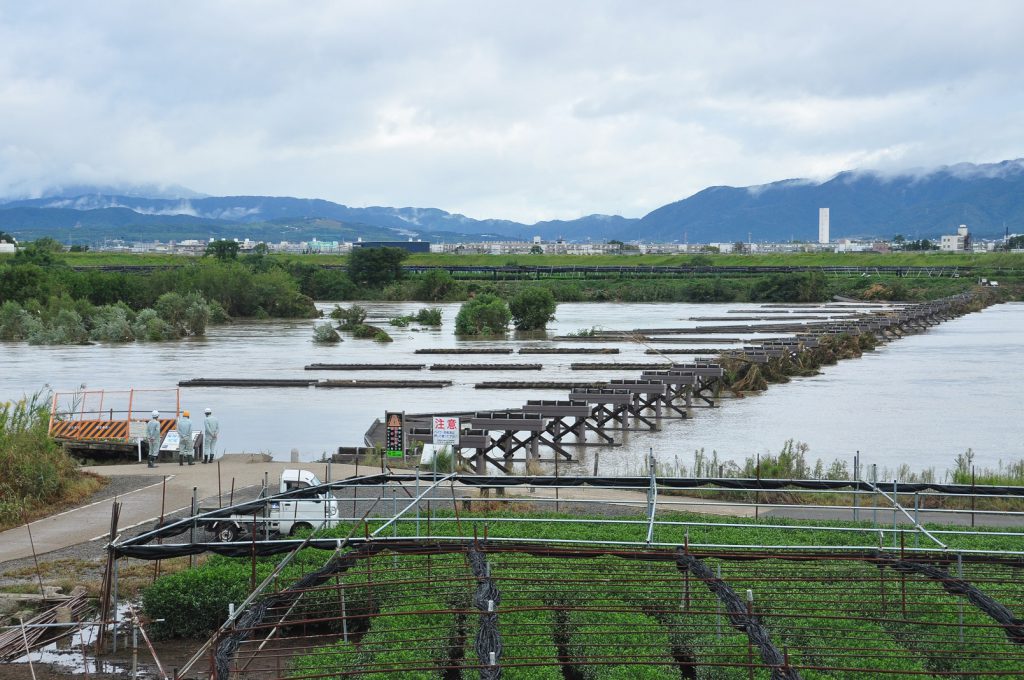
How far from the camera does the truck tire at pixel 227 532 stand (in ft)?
55.5

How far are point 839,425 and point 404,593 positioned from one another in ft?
75.2

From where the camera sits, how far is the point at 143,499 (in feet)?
69.4

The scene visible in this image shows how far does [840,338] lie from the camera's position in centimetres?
5775

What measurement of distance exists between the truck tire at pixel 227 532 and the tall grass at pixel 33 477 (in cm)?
483

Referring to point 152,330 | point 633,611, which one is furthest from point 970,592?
point 152,330

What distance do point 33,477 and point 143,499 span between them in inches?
83.7

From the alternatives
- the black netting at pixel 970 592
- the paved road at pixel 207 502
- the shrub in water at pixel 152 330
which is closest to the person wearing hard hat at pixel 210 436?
the paved road at pixel 207 502

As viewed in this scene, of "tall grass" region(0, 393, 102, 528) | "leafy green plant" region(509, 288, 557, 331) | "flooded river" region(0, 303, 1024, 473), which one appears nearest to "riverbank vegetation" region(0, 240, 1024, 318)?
"leafy green plant" region(509, 288, 557, 331)

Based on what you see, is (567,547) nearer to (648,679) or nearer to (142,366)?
(648,679)

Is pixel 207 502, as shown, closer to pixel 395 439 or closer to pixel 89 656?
pixel 395 439

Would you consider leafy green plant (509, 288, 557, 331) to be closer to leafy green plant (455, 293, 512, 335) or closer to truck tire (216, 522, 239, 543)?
leafy green plant (455, 293, 512, 335)

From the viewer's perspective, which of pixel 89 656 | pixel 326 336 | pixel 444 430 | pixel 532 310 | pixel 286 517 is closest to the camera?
pixel 89 656

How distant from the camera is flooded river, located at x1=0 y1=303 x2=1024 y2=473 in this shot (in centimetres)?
3006

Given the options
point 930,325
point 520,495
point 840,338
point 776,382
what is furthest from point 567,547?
point 930,325
